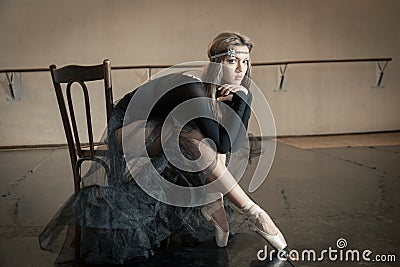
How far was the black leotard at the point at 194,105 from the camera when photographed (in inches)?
71.6

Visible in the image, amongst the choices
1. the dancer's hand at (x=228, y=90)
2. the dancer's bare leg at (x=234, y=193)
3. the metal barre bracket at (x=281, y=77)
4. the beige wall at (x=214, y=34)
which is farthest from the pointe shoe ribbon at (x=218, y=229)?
the metal barre bracket at (x=281, y=77)

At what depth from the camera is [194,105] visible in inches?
71.2

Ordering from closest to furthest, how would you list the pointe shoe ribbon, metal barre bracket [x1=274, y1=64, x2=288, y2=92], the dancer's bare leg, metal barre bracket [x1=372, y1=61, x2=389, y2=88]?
the dancer's bare leg → the pointe shoe ribbon → metal barre bracket [x1=274, y1=64, x2=288, y2=92] → metal barre bracket [x1=372, y1=61, x2=389, y2=88]

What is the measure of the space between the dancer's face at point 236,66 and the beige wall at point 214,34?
437cm

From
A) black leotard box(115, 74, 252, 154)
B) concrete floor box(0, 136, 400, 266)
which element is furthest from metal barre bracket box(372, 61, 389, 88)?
black leotard box(115, 74, 252, 154)

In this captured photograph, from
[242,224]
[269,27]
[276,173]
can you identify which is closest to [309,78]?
[269,27]

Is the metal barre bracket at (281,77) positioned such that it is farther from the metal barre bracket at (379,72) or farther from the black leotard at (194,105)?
the black leotard at (194,105)

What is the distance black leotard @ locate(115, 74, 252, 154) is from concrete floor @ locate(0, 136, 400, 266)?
42cm

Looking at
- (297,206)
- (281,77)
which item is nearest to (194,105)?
(297,206)

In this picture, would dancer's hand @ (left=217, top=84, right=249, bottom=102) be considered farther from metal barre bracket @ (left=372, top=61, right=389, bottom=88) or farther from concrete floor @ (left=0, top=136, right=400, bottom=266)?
metal barre bracket @ (left=372, top=61, right=389, bottom=88)

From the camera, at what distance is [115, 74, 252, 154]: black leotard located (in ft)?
5.97

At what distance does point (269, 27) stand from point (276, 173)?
324 cm

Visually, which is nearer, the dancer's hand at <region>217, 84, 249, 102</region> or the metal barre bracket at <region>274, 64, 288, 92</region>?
the dancer's hand at <region>217, 84, 249, 102</region>

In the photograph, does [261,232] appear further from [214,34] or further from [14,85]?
[14,85]
